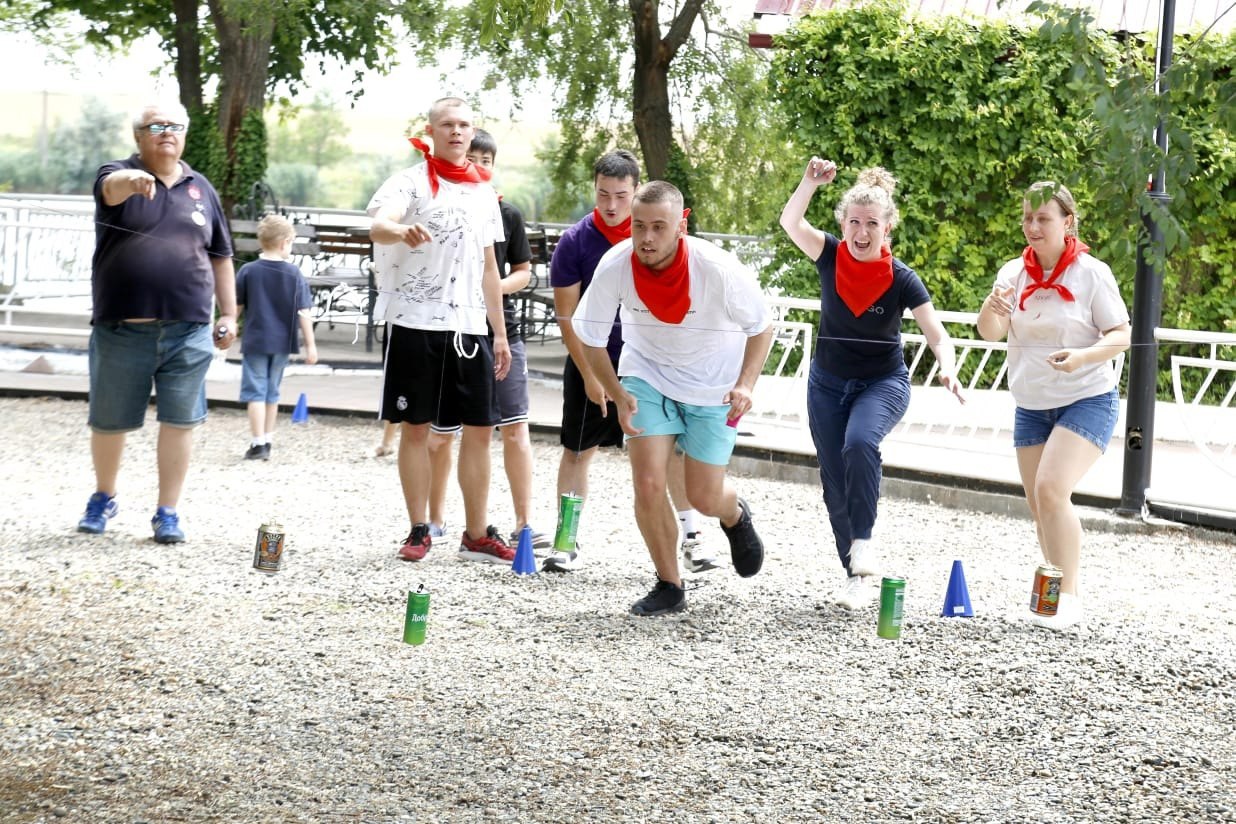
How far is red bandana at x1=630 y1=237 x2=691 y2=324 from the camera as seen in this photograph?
5176mm

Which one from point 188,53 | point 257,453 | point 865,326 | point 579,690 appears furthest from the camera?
point 188,53

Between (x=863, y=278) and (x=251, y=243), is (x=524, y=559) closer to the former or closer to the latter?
(x=863, y=278)

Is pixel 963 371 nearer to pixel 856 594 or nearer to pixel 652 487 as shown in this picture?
pixel 856 594

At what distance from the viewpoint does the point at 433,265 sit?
6000 millimetres

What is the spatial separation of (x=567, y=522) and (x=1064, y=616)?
2.05 m

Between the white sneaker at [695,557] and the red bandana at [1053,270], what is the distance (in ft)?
5.80

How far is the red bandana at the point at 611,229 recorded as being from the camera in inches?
239

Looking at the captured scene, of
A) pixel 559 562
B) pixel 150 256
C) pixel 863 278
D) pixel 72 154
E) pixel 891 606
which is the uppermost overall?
pixel 72 154

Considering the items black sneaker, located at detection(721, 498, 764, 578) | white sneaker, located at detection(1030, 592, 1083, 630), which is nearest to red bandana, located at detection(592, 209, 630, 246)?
black sneaker, located at detection(721, 498, 764, 578)

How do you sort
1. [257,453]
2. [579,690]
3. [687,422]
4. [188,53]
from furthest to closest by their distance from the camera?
[188,53] < [257,453] < [687,422] < [579,690]

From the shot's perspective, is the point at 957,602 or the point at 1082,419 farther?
the point at 957,602

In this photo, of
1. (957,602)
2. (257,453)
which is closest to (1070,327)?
(957,602)

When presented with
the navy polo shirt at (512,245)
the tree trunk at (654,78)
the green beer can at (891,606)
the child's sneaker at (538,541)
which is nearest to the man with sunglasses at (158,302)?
the navy polo shirt at (512,245)

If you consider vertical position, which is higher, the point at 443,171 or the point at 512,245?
the point at 443,171
